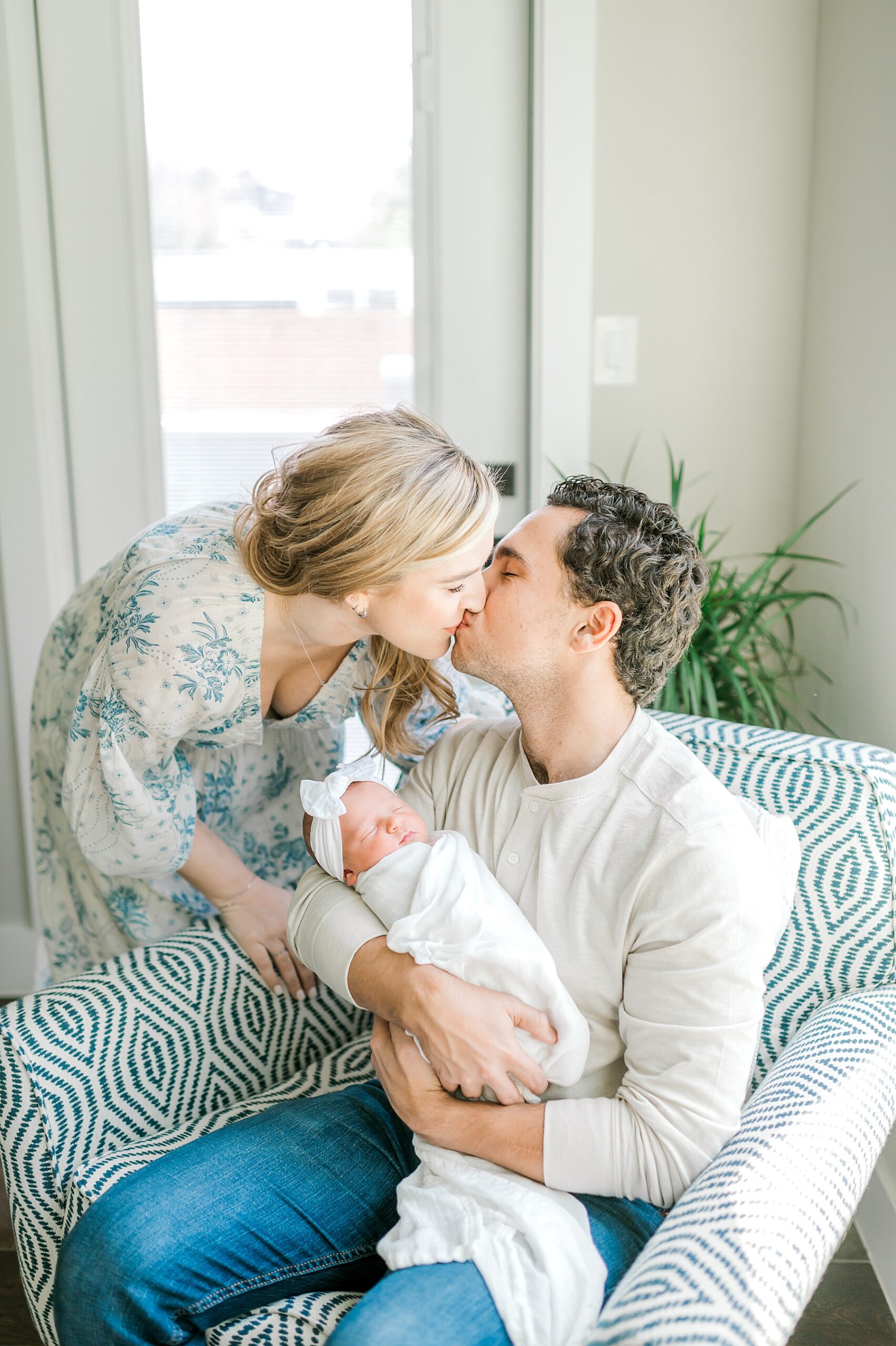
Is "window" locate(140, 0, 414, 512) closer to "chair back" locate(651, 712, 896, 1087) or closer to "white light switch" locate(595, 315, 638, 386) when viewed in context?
"white light switch" locate(595, 315, 638, 386)

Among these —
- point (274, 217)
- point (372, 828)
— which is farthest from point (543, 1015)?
point (274, 217)

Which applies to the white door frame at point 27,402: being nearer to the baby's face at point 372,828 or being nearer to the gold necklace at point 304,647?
the gold necklace at point 304,647

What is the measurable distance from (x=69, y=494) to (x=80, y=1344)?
5.31ft

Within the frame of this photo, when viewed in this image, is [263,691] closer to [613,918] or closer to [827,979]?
[613,918]

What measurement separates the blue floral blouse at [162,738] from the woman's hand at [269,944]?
117 mm

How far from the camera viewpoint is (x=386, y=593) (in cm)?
125

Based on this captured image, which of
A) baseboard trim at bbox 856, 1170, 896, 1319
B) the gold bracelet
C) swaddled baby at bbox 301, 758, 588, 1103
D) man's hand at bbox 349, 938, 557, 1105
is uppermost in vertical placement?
swaddled baby at bbox 301, 758, 588, 1103

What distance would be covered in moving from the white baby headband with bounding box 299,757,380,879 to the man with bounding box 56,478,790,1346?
0.05 meters

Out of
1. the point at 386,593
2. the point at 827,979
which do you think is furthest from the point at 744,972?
the point at 386,593

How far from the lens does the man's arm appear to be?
1020 millimetres

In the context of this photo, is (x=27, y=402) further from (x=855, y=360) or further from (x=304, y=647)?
(x=855, y=360)

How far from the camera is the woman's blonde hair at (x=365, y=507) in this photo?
1193 millimetres

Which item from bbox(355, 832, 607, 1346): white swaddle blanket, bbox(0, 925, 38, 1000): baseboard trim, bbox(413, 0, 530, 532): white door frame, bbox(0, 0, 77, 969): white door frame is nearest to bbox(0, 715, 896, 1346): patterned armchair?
bbox(355, 832, 607, 1346): white swaddle blanket

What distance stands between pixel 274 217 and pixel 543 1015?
1642 mm
